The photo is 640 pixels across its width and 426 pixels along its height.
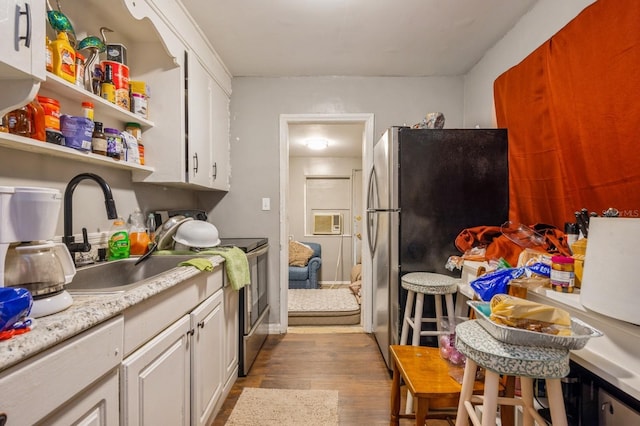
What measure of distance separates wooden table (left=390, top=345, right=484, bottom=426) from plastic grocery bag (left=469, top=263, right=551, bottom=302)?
355mm

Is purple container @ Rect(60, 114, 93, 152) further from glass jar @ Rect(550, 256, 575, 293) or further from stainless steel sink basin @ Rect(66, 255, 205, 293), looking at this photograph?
glass jar @ Rect(550, 256, 575, 293)

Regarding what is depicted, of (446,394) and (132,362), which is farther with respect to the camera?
(446,394)

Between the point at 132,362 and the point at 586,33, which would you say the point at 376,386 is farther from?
the point at 586,33

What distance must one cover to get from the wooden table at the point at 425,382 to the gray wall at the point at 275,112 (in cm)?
165

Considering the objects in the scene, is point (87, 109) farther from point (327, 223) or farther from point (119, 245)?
point (327, 223)

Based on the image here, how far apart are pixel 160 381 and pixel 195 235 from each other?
32.8 inches

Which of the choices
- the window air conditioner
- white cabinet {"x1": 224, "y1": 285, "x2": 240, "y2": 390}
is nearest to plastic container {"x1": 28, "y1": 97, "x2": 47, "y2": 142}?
white cabinet {"x1": 224, "y1": 285, "x2": 240, "y2": 390}

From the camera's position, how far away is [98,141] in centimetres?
147

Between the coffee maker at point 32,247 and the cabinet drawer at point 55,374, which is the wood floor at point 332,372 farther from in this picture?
the coffee maker at point 32,247

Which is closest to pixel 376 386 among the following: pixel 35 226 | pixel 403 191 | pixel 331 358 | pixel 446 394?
pixel 331 358

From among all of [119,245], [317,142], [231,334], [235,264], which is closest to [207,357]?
[231,334]

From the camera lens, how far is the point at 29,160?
1.29 meters

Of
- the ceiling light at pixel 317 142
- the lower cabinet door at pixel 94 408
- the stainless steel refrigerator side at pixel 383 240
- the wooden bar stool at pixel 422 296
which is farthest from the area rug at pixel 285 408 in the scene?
the ceiling light at pixel 317 142

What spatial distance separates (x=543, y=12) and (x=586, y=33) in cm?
53
